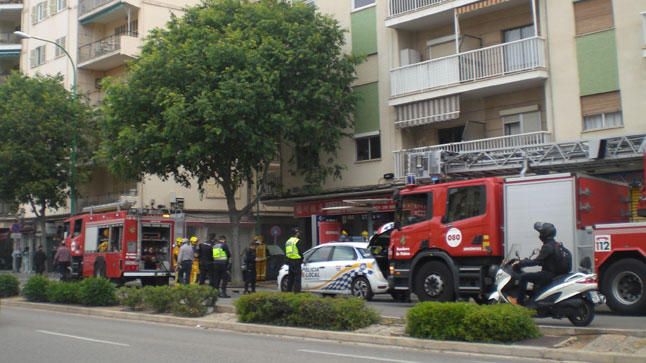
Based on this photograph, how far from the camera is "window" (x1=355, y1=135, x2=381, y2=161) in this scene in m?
27.5

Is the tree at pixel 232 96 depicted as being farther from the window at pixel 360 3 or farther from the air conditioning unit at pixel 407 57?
the air conditioning unit at pixel 407 57

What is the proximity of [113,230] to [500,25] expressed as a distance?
51.0 feet

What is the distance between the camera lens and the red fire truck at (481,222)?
14023 millimetres

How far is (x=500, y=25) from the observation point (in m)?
24.5

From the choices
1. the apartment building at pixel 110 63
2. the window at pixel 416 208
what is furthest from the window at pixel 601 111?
the apartment building at pixel 110 63

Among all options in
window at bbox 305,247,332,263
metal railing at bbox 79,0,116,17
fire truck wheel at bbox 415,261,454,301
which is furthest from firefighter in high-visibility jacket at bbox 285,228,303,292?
metal railing at bbox 79,0,116,17

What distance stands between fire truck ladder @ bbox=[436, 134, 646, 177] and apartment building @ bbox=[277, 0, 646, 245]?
0.03 m

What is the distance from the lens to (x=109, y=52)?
38656 millimetres

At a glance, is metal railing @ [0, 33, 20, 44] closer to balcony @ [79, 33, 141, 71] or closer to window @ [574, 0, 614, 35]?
balcony @ [79, 33, 141, 71]

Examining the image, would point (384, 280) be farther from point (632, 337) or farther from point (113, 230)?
point (113, 230)

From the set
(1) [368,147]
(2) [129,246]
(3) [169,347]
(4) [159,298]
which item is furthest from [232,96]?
(3) [169,347]

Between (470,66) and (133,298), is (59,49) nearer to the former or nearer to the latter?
(470,66)

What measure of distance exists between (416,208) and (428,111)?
9.93m

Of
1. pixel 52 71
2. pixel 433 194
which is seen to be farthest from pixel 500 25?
pixel 52 71
